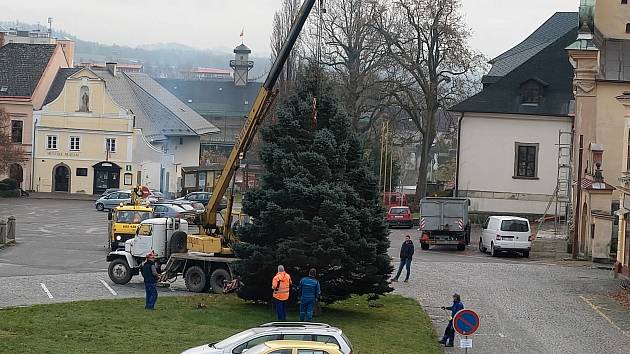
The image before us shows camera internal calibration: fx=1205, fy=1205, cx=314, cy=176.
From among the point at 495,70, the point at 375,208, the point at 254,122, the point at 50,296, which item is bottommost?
the point at 50,296

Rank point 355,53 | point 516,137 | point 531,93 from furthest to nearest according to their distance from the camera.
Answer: point 355,53
point 531,93
point 516,137

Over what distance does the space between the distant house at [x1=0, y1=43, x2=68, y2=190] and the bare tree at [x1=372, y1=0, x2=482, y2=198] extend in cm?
2832

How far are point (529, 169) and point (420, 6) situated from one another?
472 inches

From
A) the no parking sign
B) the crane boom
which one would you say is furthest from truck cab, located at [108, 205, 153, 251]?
the no parking sign

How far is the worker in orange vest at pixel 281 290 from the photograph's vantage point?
89.3ft

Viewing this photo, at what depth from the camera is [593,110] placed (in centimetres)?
5300

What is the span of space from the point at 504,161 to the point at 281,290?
4515 cm

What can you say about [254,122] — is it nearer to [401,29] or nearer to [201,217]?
[201,217]

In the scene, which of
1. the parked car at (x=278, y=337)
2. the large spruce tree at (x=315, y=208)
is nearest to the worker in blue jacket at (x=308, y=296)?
the large spruce tree at (x=315, y=208)

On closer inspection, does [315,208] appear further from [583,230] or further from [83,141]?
[83,141]

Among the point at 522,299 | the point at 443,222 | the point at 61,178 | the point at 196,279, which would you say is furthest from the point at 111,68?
the point at 522,299

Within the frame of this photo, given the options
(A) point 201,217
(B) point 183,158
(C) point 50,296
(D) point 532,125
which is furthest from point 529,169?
(C) point 50,296

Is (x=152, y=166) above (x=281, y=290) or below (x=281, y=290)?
above

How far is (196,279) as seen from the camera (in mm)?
33656
